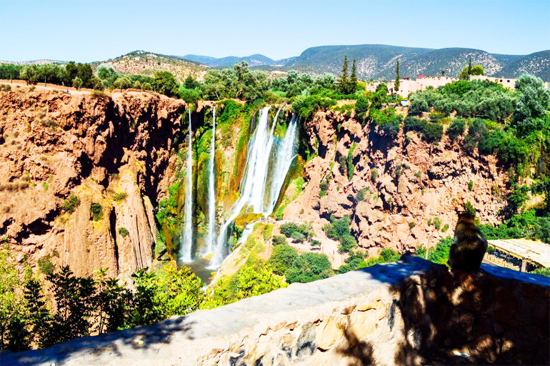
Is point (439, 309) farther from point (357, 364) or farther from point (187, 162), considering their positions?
point (187, 162)

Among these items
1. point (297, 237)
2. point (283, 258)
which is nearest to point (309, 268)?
point (283, 258)

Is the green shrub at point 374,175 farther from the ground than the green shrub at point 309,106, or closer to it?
closer to it

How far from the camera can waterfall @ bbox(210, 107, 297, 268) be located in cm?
3341

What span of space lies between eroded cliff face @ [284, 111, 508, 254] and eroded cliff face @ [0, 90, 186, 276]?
12.4 metres

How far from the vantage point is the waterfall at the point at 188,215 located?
3176cm

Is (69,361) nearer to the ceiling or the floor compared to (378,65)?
nearer to the floor

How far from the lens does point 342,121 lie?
32906mm

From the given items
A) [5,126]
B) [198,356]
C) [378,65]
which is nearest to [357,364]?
[198,356]

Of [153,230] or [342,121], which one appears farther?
[342,121]

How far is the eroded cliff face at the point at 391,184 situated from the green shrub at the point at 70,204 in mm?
15547

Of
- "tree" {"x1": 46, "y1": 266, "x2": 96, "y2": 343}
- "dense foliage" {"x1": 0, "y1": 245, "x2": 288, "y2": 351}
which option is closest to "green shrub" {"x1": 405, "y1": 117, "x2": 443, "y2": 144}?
"dense foliage" {"x1": 0, "y1": 245, "x2": 288, "y2": 351}

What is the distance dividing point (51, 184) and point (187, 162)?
1304cm

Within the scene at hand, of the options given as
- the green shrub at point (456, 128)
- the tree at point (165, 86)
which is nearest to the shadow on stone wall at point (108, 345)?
the green shrub at point (456, 128)

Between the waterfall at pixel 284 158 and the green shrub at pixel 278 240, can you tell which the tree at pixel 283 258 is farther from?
the waterfall at pixel 284 158
